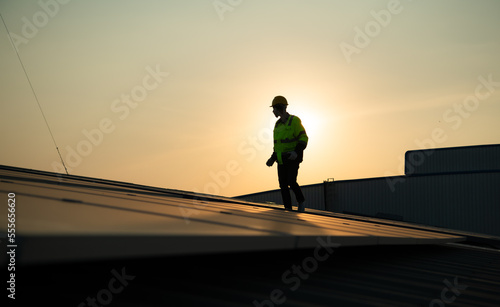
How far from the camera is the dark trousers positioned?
7.04 meters

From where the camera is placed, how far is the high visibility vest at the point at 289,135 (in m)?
7.07

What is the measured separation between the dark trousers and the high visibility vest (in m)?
0.12

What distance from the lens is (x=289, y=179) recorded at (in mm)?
7176

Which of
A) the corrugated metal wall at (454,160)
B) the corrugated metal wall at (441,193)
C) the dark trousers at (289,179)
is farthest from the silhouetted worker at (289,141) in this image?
the corrugated metal wall at (454,160)

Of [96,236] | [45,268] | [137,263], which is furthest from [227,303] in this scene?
[96,236]

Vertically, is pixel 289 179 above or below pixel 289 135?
below

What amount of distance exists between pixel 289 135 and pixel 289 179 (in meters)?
0.62

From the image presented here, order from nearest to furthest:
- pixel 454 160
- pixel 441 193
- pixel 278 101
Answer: pixel 278 101 < pixel 441 193 < pixel 454 160

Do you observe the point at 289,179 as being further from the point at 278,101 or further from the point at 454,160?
the point at 454,160

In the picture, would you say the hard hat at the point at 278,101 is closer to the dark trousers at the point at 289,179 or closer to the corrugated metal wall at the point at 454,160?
the dark trousers at the point at 289,179

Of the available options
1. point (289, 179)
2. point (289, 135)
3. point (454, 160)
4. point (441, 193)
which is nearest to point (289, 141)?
point (289, 135)

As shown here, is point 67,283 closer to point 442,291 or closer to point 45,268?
point 45,268

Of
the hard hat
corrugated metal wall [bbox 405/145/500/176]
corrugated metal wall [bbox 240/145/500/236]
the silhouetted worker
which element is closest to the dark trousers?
the silhouetted worker

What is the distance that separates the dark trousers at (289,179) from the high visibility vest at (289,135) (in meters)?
0.12
